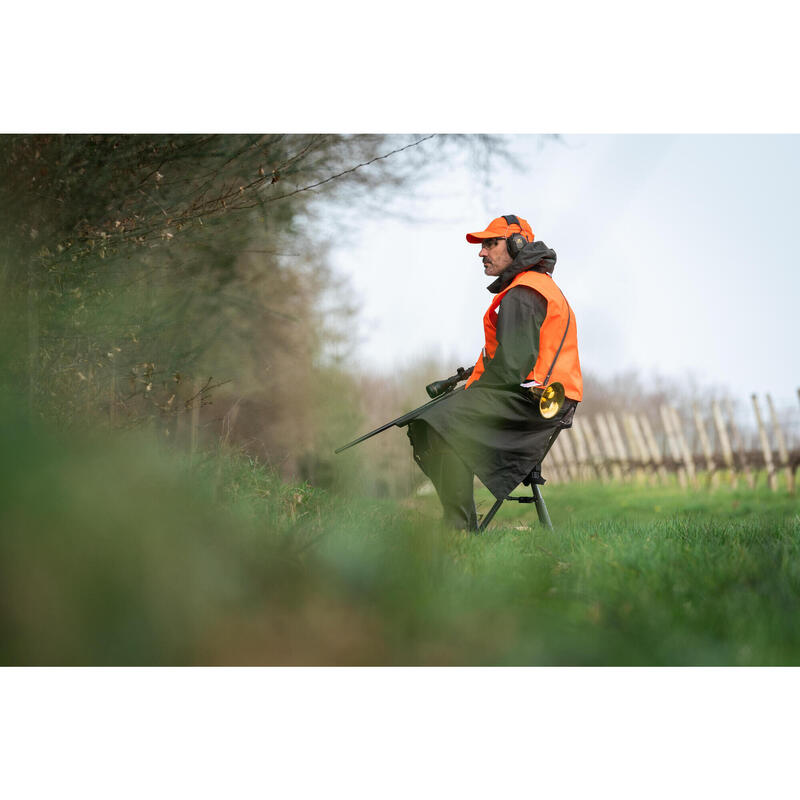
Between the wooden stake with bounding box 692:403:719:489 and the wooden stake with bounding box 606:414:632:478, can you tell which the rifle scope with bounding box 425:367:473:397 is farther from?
the wooden stake with bounding box 606:414:632:478

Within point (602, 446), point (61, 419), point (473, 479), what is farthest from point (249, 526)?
point (602, 446)

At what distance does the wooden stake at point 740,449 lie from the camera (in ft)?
35.5

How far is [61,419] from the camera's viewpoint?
2.99 metres

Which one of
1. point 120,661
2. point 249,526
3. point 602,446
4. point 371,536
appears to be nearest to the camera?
point 120,661

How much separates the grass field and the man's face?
1643 millimetres

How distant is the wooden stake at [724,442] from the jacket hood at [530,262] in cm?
853

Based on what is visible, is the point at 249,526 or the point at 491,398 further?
the point at 491,398

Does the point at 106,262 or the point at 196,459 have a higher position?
the point at 106,262

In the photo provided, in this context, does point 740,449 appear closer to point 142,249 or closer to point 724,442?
point 724,442

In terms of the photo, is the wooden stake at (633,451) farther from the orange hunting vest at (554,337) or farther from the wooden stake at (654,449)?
the orange hunting vest at (554,337)

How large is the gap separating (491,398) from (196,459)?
4.41 feet

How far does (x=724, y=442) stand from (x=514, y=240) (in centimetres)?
876

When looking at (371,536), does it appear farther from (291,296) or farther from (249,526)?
(291,296)

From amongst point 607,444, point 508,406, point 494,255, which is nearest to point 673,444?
point 607,444
